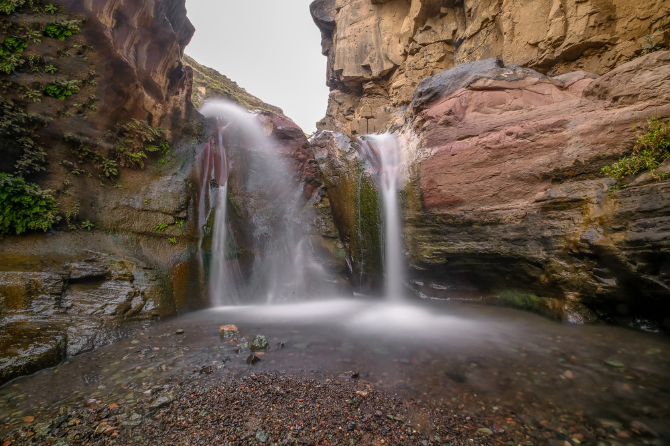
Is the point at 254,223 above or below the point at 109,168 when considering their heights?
below

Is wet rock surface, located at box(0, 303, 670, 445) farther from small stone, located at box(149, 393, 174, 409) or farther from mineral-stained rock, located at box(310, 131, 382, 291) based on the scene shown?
mineral-stained rock, located at box(310, 131, 382, 291)

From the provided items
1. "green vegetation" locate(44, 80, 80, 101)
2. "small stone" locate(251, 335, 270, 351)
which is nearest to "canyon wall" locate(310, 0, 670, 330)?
"small stone" locate(251, 335, 270, 351)

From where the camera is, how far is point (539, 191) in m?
6.46

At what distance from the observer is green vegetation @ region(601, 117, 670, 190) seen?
5.03 meters

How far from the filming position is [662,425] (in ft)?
9.06

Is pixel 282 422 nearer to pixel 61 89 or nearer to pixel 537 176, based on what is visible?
pixel 537 176

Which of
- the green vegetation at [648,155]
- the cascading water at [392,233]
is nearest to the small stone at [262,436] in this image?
the cascading water at [392,233]

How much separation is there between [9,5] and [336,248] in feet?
31.9

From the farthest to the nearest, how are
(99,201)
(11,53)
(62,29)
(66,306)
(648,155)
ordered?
(99,201) → (62,29) → (11,53) → (66,306) → (648,155)

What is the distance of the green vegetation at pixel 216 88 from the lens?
2247cm

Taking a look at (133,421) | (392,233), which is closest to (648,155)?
(392,233)

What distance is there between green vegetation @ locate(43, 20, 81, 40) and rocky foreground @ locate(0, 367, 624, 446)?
8121 mm

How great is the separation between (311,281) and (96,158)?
6797mm

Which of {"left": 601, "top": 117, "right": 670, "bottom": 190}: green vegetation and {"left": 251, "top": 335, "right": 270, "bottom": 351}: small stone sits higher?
{"left": 601, "top": 117, "right": 670, "bottom": 190}: green vegetation
